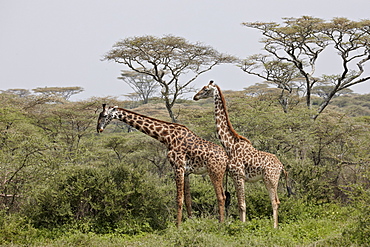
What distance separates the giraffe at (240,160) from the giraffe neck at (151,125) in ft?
2.39

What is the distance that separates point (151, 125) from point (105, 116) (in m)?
0.82

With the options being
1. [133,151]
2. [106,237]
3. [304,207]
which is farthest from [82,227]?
[133,151]

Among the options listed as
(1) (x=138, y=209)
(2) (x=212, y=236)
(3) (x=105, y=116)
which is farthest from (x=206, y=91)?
(2) (x=212, y=236)

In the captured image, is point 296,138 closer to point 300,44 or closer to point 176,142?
point 176,142

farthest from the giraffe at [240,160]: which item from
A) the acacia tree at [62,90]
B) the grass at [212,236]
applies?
the acacia tree at [62,90]

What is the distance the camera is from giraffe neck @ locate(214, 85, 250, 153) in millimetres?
7539

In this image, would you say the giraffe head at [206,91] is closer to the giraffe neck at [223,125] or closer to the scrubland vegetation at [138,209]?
the giraffe neck at [223,125]

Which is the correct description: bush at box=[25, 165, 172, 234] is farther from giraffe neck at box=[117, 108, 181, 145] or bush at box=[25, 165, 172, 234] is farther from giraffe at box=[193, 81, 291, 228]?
giraffe at box=[193, 81, 291, 228]

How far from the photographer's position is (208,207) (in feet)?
28.1

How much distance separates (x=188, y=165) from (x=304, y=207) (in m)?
2.79

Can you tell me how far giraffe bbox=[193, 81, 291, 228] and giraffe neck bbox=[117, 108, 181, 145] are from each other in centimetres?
73

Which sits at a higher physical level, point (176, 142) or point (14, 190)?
point (176, 142)

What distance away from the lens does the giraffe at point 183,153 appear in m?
7.34

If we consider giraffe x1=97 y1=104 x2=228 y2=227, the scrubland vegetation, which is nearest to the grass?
the scrubland vegetation
